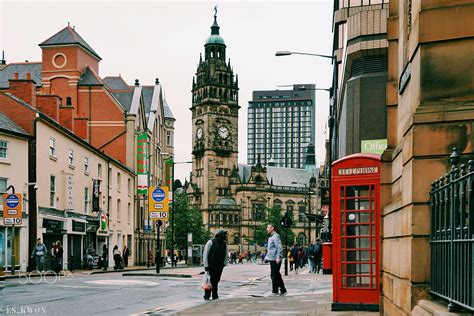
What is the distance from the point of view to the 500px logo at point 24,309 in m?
14.1

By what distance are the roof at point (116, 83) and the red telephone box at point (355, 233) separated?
62.5 meters

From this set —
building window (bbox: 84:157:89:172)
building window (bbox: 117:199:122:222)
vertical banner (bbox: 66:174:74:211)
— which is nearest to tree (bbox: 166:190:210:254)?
building window (bbox: 117:199:122:222)

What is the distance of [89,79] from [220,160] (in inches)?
4698

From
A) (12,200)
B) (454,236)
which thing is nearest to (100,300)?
(454,236)

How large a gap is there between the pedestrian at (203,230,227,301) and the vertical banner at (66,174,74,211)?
2724cm

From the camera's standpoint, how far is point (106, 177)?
175 feet

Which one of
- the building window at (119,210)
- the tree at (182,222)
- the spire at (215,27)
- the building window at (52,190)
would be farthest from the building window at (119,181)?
the spire at (215,27)

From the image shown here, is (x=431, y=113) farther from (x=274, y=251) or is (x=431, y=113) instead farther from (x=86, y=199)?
(x=86, y=199)

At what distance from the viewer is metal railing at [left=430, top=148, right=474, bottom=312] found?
217 inches

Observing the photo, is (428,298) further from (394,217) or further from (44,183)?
(44,183)

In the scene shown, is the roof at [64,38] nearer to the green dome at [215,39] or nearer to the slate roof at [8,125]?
the slate roof at [8,125]

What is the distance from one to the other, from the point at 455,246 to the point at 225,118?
177 m

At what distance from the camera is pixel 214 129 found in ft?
597

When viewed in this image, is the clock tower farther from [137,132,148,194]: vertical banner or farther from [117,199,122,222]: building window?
[117,199,122,222]: building window
